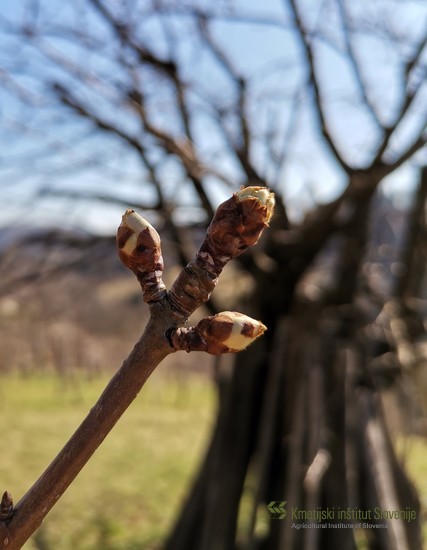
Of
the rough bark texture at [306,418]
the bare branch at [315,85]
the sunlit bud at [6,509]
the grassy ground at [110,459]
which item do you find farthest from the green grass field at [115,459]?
the sunlit bud at [6,509]

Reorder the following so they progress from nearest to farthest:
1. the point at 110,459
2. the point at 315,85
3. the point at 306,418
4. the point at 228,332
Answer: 1. the point at 228,332
2. the point at 315,85
3. the point at 306,418
4. the point at 110,459

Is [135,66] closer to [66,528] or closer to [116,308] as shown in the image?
[66,528]

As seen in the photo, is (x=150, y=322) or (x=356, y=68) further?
(x=356, y=68)

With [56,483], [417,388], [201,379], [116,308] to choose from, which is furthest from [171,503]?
[116,308]

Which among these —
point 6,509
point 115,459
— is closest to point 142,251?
point 6,509

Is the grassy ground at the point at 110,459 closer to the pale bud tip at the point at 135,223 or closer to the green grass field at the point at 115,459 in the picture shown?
the green grass field at the point at 115,459

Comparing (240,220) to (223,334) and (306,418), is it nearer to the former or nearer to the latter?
(223,334)
